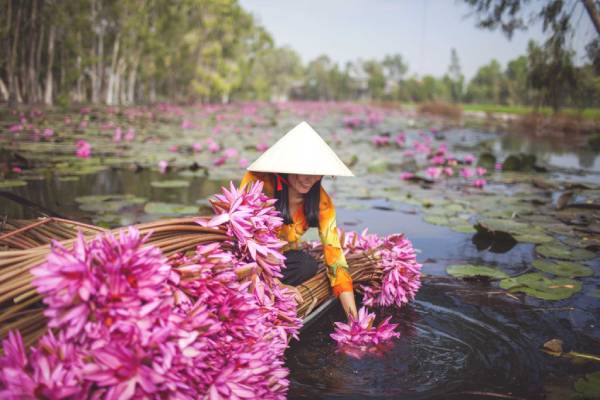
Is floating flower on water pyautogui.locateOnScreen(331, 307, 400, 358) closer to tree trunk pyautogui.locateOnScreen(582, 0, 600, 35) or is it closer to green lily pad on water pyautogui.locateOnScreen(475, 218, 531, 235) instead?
green lily pad on water pyautogui.locateOnScreen(475, 218, 531, 235)

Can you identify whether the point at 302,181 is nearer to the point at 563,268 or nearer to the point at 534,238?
the point at 563,268

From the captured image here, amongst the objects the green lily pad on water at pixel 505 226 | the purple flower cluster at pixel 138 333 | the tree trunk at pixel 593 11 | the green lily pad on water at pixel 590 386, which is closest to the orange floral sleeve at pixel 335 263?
the purple flower cluster at pixel 138 333

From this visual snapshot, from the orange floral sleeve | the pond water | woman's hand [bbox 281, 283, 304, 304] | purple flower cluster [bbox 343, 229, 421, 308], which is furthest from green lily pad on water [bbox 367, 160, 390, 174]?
woman's hand [bbox 281, 283, 304, 304]

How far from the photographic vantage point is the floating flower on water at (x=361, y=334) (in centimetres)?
215

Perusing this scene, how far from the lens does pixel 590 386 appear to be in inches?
69.7

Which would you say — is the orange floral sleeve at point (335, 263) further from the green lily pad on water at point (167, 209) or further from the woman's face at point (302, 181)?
the green lily pad on water at point (167, 209)

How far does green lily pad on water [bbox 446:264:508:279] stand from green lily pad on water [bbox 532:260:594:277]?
0.95 ft

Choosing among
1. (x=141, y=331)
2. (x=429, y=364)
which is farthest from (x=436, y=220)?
(x=141, y=331)

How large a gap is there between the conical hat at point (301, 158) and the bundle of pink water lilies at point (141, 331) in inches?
18.1

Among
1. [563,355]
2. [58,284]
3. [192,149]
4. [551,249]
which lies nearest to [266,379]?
[58,284]

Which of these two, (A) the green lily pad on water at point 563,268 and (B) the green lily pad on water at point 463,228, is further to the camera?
(B) the green lily pad on water at point 463,228

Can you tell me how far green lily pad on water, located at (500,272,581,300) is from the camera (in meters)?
2.75

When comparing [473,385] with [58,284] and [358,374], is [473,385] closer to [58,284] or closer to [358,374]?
[358,374]

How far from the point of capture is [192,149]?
9.35m
